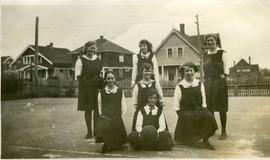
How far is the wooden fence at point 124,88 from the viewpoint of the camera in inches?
118

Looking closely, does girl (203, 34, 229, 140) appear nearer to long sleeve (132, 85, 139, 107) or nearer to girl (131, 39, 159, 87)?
girl (131, 39, 159, 87)

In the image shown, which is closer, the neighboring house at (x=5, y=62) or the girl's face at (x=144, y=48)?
the girl's face at (x=144, y=48)

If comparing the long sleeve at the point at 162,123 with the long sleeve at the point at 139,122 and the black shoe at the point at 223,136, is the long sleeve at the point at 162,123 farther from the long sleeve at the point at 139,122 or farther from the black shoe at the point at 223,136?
the black shoe at the point at 223,136

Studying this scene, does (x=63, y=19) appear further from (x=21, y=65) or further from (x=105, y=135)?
(x=105, y=135)

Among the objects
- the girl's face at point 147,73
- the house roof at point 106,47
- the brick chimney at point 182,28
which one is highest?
the brick chimney at point 182,28

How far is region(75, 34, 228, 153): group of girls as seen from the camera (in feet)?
9.78

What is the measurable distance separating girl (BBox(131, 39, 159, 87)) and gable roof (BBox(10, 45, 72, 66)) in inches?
21.2

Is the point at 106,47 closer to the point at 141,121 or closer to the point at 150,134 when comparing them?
the point at 141,121

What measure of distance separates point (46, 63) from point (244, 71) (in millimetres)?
1641

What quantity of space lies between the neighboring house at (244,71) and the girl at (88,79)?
3.55 feet

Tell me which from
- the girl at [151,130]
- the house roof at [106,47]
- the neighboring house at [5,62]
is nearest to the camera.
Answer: the girl at [151,130]

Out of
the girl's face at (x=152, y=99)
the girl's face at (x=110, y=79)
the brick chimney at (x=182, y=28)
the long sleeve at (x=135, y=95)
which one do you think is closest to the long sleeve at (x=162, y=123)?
the girl's face at (x=152, y=99)

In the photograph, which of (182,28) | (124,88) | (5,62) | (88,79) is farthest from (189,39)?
(5,62)

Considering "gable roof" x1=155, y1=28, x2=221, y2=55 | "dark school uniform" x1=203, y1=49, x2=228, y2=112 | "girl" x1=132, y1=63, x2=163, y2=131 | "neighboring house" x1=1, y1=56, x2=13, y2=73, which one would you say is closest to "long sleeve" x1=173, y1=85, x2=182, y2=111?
"girl" x1=132, y1=63, x2=163, y2=131
